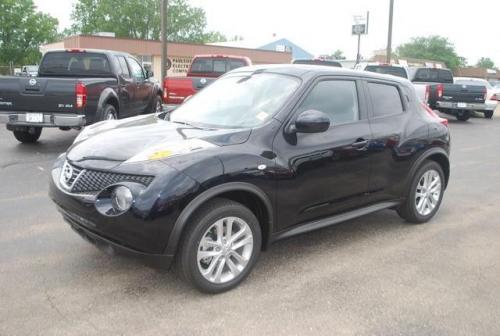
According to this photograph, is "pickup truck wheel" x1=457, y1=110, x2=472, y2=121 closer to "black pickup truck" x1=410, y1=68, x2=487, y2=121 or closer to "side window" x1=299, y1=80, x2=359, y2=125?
"black pickup truck" x1=410, y1=68, x2=487, y2=121

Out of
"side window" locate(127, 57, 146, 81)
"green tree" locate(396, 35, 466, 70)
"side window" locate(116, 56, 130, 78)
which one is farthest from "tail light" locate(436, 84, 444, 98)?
"green tree" locate(396, 35, 466, 70)

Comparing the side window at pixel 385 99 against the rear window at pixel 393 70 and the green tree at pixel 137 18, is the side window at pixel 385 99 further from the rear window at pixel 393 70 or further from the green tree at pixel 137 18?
the green tree at pixel 137 18

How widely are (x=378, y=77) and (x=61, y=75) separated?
7.50 m

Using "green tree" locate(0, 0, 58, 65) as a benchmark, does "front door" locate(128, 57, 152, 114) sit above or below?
below

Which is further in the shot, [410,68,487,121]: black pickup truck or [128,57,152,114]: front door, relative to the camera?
[410,68,487,121]: black pickup truck

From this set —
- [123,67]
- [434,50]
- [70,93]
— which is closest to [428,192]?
[70,93]

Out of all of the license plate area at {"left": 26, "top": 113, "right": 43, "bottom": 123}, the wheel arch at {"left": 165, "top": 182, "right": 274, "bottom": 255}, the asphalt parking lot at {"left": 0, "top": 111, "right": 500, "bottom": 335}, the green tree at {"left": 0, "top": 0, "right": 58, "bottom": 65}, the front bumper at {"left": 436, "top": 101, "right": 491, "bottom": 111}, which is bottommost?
the asphalt parking lot at {"left": 0, "top": 111, "right": 500, "bottom": 335}

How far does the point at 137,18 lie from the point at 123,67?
57.7m

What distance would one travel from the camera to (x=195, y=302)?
3688 millimetres

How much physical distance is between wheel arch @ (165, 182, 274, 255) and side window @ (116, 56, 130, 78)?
757cm

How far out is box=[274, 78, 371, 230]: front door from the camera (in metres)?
4.14

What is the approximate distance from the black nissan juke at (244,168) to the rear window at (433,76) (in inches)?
556

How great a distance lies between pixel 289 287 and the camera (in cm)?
398

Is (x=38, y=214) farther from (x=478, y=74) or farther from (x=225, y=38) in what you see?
(x=225, y=38)
